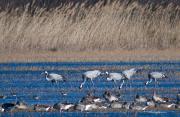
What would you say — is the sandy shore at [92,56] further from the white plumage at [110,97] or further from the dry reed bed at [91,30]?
the white plumage at [110,97]

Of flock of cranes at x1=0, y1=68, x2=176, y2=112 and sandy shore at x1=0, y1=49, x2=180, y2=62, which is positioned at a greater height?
sandy shore at x1=0, y1=49, x2=180, y2=62

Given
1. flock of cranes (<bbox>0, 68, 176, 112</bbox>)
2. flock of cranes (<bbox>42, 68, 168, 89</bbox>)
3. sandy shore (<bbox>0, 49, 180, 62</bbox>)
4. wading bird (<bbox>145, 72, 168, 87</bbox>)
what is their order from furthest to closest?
sandy shore (<bbox>0, 49, 180, 62</bbox>), wading bird (<bbox>145, 72, 168, 87</bbox>), flock of cranes (<bbox>42, 68, 168, 89</bbox>), flock of cranes (<bbox>0, 68, 176, 112</bbox>)

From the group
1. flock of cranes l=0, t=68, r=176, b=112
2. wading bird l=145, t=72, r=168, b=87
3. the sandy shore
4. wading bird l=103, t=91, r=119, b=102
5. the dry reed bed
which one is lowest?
flock of cranes l=0, t=68, r=176, b=112

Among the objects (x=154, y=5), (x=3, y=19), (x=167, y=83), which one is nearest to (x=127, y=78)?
(x=167, y=83)

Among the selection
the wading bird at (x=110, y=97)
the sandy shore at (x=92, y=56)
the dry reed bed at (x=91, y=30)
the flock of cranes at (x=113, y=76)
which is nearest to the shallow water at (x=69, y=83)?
the flock of cranes at (x=113, y=76)

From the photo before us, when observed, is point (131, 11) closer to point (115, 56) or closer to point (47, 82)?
point (115, 56)

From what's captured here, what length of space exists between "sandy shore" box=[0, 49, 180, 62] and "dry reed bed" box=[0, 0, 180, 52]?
0.22 meters

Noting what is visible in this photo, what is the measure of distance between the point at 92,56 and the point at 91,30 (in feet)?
5.81

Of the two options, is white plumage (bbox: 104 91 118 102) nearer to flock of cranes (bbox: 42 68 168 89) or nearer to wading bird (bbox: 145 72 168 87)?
flock of cranes (bbox: 42 68 168 89)

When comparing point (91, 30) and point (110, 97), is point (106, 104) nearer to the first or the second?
point (110, 97)

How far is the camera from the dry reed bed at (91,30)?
36.0 m

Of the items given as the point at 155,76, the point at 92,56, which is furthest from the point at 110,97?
the point at 92,56

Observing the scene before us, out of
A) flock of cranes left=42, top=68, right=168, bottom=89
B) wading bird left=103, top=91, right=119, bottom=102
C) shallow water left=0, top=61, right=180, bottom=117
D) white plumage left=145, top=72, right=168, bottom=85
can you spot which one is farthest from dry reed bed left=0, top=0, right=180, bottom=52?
wading bird left=103, top=91, right=119, bottom=102

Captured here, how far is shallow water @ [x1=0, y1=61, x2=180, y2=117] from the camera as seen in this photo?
79.8 feet
